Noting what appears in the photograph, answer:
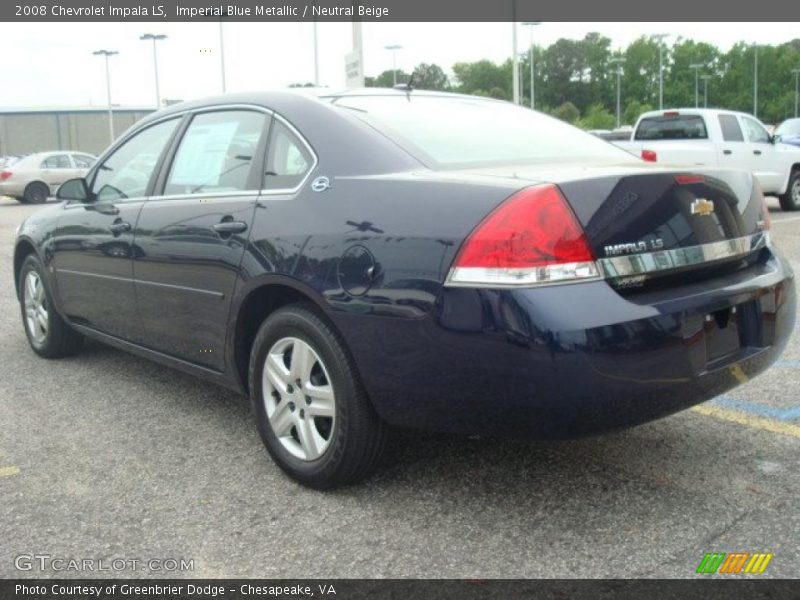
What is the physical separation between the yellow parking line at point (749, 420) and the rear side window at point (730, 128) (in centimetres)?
1099

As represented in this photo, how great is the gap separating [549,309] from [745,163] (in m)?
13.0

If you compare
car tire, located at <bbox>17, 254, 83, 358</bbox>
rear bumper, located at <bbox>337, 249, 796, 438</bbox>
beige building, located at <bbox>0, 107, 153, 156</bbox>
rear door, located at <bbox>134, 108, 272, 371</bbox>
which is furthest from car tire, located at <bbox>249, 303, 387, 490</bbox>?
beige building, located at <bbox>0, 107, 153, 156</bbox>

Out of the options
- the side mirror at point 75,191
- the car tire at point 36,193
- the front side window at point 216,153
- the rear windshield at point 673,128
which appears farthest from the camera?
the car tire at point 36,193

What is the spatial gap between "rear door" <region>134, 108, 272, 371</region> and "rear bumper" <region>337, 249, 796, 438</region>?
0.81 metres

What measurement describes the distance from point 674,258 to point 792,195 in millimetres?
13866

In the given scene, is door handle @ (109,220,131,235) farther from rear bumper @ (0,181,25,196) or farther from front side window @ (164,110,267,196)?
rear bumper @ (0,181,25,196)

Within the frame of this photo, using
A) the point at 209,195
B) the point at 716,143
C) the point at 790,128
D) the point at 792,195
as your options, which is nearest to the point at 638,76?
the point at 790,128

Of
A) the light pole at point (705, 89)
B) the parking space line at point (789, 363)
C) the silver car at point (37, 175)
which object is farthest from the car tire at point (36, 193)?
the light pole at point (705, 89)

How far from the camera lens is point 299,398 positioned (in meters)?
3.27

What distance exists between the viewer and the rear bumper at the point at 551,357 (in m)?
2.57

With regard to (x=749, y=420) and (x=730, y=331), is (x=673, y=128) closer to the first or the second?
(x=749, y=420)

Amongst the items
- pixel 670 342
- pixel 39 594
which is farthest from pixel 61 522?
pixel 670 342

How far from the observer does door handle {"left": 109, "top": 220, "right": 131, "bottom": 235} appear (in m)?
4.21

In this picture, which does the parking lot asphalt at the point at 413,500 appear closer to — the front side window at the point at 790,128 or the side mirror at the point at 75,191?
the side mirror at the point at 75,191
